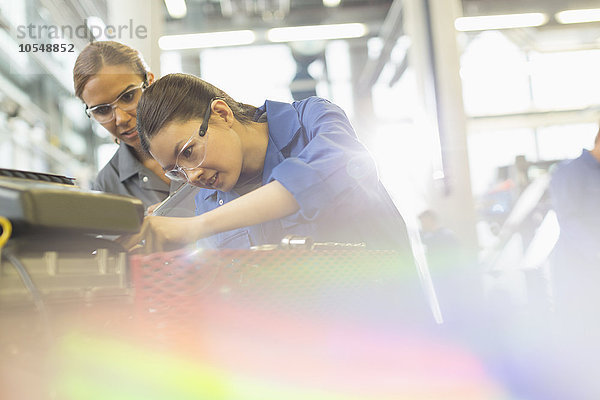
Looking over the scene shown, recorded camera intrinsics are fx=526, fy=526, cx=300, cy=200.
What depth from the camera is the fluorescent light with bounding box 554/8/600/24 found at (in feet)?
19.3

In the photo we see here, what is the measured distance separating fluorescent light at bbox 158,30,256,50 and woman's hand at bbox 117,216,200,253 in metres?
3.79

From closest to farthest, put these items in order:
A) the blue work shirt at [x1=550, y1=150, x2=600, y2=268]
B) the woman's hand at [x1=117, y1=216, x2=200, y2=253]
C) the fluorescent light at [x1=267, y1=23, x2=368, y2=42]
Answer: the woman's hand at [x1=117, y1=216, x2=200, y2=253] → the blue work shirt at [x1=550, y1=150, x2=600, y2=268] → the fluorescent light at [x1=267, y1=23, x2=368, y2=42]

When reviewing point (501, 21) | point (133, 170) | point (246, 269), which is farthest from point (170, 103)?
point (501, 21)

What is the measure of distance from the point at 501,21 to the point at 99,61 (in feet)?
18.2

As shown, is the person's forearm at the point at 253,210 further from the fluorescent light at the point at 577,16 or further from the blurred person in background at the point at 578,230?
the fluorescent light at the point at 577,16

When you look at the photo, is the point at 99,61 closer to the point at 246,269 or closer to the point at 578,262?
the point at 246,269

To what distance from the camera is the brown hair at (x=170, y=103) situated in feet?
2.58

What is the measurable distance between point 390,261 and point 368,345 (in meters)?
0.11

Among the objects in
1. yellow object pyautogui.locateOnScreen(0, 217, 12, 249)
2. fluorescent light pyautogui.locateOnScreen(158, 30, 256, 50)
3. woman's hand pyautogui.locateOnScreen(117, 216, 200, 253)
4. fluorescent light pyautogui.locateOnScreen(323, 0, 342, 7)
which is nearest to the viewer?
yellow object pyautogui.locateOnScreen(0, 217, 12, 249)

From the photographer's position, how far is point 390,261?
0.67 m

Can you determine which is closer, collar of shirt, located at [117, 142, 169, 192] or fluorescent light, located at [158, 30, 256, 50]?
collar of shirt, located at [117, 142, 169, 192]

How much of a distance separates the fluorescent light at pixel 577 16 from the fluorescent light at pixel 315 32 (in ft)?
7.28

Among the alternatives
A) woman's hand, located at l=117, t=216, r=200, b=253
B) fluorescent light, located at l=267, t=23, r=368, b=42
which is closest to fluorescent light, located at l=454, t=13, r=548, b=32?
fluorescent light, located at l=267, t=23, r=368, b=42

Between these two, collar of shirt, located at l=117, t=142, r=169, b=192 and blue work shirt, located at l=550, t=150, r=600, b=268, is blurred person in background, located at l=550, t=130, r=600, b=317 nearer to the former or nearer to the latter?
blue work shirt, located at l=550, t=150, r=600, b=268
